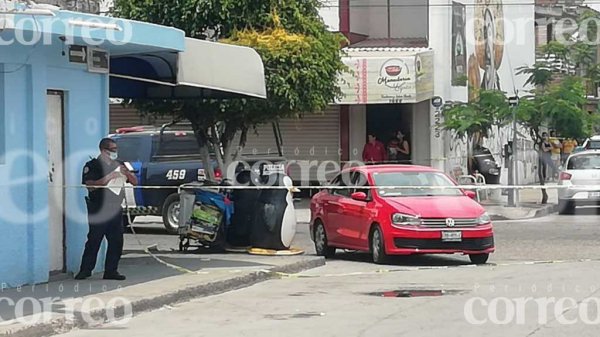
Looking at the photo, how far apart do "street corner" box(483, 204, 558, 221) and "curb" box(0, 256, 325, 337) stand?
1094 centimetres

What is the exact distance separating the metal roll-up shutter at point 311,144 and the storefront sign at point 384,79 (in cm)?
302

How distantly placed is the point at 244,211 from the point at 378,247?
2328 millimetres

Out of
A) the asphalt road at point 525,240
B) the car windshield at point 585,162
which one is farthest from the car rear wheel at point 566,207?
the car windshield at point 585,162

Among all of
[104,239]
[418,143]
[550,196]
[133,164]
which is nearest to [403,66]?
[418,143]

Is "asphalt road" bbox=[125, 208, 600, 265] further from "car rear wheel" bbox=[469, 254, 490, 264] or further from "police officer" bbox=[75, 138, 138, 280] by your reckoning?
"police officer" bbox=[75, 138, 138, 280]

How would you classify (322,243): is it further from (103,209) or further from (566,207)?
(566,207)

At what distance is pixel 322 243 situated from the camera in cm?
1917

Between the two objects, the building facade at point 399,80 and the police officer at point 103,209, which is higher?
the building facade at point 399,80

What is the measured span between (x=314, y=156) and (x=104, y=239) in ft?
65.0

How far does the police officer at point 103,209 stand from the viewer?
550 inches

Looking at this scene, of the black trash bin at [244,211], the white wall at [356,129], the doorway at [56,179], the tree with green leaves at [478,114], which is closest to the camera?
the doorway at [56,179]

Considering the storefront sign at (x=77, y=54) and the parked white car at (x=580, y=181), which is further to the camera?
the parked white car at (x=580, y=181)

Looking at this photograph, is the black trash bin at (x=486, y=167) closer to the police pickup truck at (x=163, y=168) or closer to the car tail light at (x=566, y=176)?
the car tail light at (x=566, y=176)

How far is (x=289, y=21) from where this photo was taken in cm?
2050
